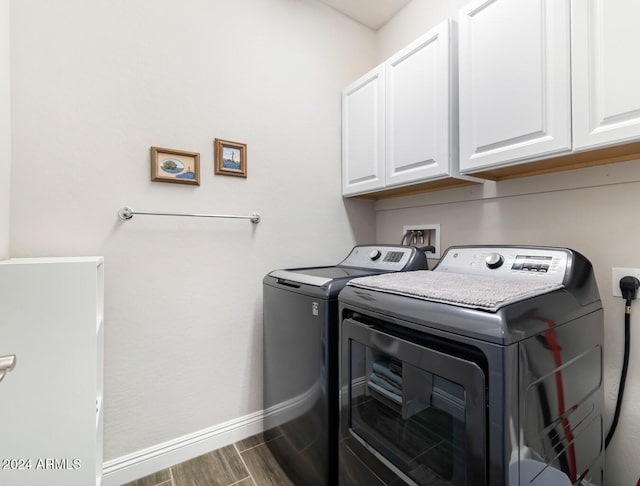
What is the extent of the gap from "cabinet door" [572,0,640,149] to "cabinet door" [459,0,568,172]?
3 centimetres

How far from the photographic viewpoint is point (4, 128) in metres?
1.15

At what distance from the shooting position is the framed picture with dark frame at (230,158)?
1.64 meters

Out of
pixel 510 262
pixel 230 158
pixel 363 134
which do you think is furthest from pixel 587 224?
pixel 230 158

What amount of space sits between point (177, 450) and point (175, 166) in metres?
1.43

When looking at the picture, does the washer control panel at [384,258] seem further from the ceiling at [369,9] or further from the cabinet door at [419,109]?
the ceiling at [369,9]

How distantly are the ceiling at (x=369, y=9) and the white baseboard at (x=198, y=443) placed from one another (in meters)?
2.33

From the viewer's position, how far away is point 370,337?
1.01m

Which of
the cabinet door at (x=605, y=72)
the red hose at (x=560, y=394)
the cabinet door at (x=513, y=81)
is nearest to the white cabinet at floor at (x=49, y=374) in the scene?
the red hose at (x=560, y=394)

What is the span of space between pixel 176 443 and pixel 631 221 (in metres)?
2.21

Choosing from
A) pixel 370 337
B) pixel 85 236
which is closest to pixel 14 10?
pixel 85 236

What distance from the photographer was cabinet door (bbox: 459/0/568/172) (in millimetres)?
1064

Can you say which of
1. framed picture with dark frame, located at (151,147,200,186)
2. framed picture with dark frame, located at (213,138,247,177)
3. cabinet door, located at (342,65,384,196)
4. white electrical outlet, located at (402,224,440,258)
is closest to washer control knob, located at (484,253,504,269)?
white electrical outlet, located at (402,224,440,258)

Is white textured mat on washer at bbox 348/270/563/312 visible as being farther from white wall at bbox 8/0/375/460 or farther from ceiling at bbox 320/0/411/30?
ceiling at bbox 320/0/411/30

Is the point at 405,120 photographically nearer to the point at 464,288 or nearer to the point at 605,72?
the point at 605,72
